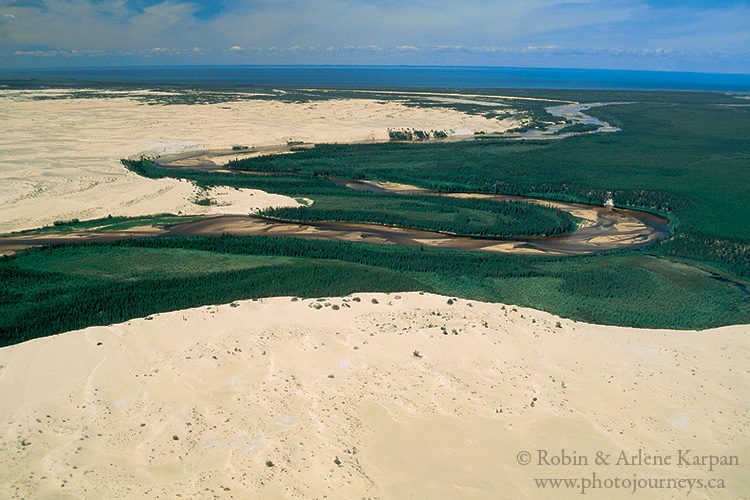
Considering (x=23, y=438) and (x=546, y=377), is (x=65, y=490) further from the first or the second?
(x=546, y=377)

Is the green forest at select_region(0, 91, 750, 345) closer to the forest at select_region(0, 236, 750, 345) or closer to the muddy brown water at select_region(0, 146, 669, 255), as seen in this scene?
the forest at select_region(0, 236, 750, 345)

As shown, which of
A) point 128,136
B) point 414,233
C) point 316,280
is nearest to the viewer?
point 316,280

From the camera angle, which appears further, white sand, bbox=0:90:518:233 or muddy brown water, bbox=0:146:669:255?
white sand, bbox=0:90:518:233

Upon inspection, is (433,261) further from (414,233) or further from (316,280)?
(316,280)

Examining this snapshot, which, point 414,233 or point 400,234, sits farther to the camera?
point 414,233

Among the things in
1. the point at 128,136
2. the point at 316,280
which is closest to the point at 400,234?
the point at 316,280

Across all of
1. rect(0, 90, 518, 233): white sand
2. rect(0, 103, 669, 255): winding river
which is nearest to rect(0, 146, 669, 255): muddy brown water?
rect(0, 103, 669, 255): winding river

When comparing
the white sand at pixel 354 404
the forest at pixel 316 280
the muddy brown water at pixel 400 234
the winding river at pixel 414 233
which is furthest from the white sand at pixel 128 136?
the white sand at pixel 354 404

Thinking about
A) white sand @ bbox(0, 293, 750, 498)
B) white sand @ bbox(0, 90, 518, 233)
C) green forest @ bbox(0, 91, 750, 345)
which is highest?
white sand @ bbox(0, 90, 518, 233)
